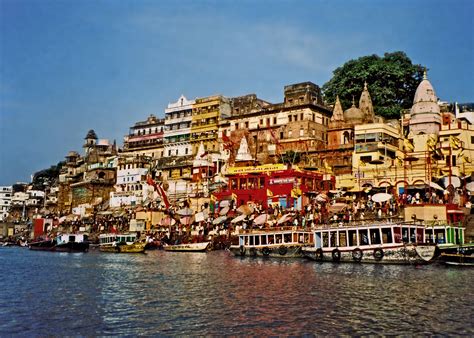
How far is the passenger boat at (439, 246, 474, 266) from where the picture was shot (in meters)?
30.3

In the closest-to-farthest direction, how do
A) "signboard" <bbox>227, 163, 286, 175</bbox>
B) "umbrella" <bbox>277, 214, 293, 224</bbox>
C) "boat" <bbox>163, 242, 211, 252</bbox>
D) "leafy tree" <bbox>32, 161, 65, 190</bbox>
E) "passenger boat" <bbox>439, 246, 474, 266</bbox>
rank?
"passenger boat" <bbox>439, 246, 474, 266</bbox> < "umbrella" <bbox>277, 214, 293, 224</bbox> < "boat" <bbox>163, 242, 211, 252</bbox> < "signboard" <bbox>227, 163, 286, 175</bbox> < "leafy tree" <bbox>32, 161, 65, 190</bbox>

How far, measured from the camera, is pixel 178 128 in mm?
80562

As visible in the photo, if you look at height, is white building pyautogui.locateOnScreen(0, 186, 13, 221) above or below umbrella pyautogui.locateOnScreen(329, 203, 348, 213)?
above

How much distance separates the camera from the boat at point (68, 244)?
5897cm

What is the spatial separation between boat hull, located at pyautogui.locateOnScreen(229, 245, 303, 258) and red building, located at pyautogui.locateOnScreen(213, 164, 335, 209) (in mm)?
12103

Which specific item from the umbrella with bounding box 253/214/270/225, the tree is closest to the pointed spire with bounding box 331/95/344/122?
the tree

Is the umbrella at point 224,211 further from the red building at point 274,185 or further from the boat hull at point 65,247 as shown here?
the boat hull at point 65,247

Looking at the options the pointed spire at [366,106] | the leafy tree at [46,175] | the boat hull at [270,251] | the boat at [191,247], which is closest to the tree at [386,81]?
the pointed spire at [366,106]

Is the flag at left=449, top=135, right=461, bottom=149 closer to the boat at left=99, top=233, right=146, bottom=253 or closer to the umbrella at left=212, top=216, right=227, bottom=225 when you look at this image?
the umbrella at left=212, top=216, right=227, bottom=225

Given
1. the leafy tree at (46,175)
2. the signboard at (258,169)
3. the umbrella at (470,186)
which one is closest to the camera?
the umbrella at (470,186)

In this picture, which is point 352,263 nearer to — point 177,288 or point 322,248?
point 322,248

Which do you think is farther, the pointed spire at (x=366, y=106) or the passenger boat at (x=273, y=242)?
the pointed spire at (x=366, y=106)

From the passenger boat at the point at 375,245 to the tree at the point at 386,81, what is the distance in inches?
1250

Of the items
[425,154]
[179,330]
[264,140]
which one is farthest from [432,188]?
[179,330]
